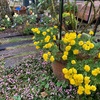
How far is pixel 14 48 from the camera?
315 centimetres

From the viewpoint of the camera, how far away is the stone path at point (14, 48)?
8.98ft

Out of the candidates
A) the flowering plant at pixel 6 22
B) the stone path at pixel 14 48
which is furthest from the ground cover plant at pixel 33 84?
the flowering plant at pixel 6 22

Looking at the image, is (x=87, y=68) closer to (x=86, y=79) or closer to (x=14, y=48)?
(x=86, y=79)

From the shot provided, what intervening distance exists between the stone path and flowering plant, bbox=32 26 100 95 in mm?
841

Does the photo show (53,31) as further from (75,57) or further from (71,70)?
(71,70)

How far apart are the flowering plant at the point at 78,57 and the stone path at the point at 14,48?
84cm

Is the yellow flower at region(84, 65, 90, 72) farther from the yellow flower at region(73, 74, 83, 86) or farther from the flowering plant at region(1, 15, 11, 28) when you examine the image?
the flowering plant at region(1, 15, 11, 28)

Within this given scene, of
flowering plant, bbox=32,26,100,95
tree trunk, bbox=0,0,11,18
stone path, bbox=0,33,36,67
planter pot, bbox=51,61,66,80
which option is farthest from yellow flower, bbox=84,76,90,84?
tree trunk, bbox=0,0,11,18

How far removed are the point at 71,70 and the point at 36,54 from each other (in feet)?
4.08

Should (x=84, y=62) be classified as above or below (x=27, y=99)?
above

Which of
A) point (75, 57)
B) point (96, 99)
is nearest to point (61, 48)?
point (75, 57)

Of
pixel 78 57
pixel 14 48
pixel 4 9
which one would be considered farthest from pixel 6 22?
pixel 78 57

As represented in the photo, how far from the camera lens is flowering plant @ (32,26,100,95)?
5.25 ft

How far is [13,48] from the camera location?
3.15 meters
